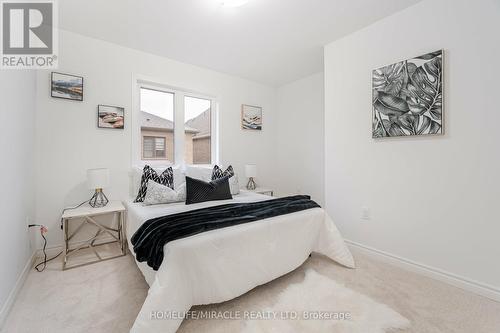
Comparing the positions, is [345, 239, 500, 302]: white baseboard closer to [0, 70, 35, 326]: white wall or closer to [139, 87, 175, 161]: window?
[139, 87, 175, 161]: window

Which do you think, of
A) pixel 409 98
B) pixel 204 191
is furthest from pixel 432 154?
pixel 204 191

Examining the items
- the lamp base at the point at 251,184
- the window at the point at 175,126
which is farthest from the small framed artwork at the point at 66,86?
the lamp base at the point at 251,184

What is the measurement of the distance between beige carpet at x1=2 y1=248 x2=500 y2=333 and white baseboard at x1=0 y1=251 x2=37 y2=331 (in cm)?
4

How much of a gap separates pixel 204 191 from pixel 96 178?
1.14 meters

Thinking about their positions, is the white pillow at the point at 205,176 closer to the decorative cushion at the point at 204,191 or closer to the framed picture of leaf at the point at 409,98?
the decorative cushion at the point at 204,191

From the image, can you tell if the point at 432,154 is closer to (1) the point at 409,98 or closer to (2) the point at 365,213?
(1) the point at 409,98

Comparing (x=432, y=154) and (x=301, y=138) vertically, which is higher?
(x=301, y=138)

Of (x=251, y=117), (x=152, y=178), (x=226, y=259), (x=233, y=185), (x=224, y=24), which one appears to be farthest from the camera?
(x=251, y=117)

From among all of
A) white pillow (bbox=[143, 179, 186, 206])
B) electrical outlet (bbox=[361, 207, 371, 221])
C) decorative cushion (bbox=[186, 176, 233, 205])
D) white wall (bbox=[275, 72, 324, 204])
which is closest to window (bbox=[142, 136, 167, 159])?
white pillow (bbox=[143, 179, 186, 206])

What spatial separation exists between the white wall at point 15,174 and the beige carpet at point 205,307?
21 centimetres

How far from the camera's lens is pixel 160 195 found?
247 cm

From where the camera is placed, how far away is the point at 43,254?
2.38 meters

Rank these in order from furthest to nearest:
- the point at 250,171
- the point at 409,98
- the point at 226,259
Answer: the point at 250,171, the point at 409,98, the point at 226,259

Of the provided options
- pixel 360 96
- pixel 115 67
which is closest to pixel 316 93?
pixel 360 96
